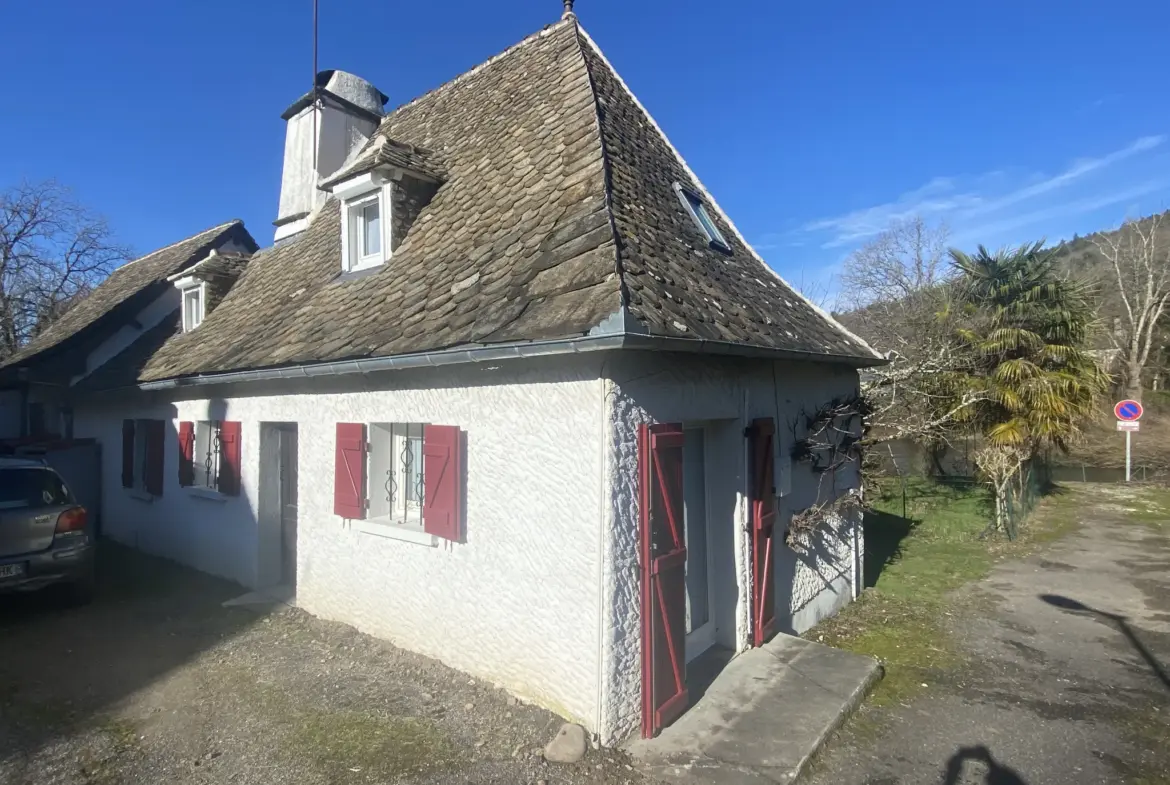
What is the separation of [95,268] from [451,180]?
25620 millimetres

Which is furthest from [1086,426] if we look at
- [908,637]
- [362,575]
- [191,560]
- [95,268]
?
[95,268]

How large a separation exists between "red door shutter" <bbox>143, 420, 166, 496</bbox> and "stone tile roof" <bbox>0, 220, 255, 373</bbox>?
11.5ft

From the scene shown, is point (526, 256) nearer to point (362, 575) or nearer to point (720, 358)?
point (720, 358)

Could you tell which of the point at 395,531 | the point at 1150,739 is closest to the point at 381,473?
the point at 395,531

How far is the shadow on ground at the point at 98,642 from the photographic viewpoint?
481cm

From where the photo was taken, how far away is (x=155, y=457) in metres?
9.54

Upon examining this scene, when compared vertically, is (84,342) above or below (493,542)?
above

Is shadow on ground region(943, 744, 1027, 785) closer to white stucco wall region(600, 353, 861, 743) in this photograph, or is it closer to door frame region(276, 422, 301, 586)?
white stucco wall region(600, 353, 861, 743)

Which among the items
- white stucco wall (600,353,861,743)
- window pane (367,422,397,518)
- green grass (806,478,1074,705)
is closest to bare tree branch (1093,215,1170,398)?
green grass (806,478,1074,705)

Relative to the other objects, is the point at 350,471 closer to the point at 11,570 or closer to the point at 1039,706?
the point at 11,570

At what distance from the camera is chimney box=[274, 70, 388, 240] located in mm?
11891

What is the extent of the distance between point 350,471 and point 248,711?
215cm

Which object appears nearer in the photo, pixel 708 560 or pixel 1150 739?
pixel 1150 739

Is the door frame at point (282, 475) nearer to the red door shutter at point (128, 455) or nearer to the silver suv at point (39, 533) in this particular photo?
the silver suv at point (39, 533)
